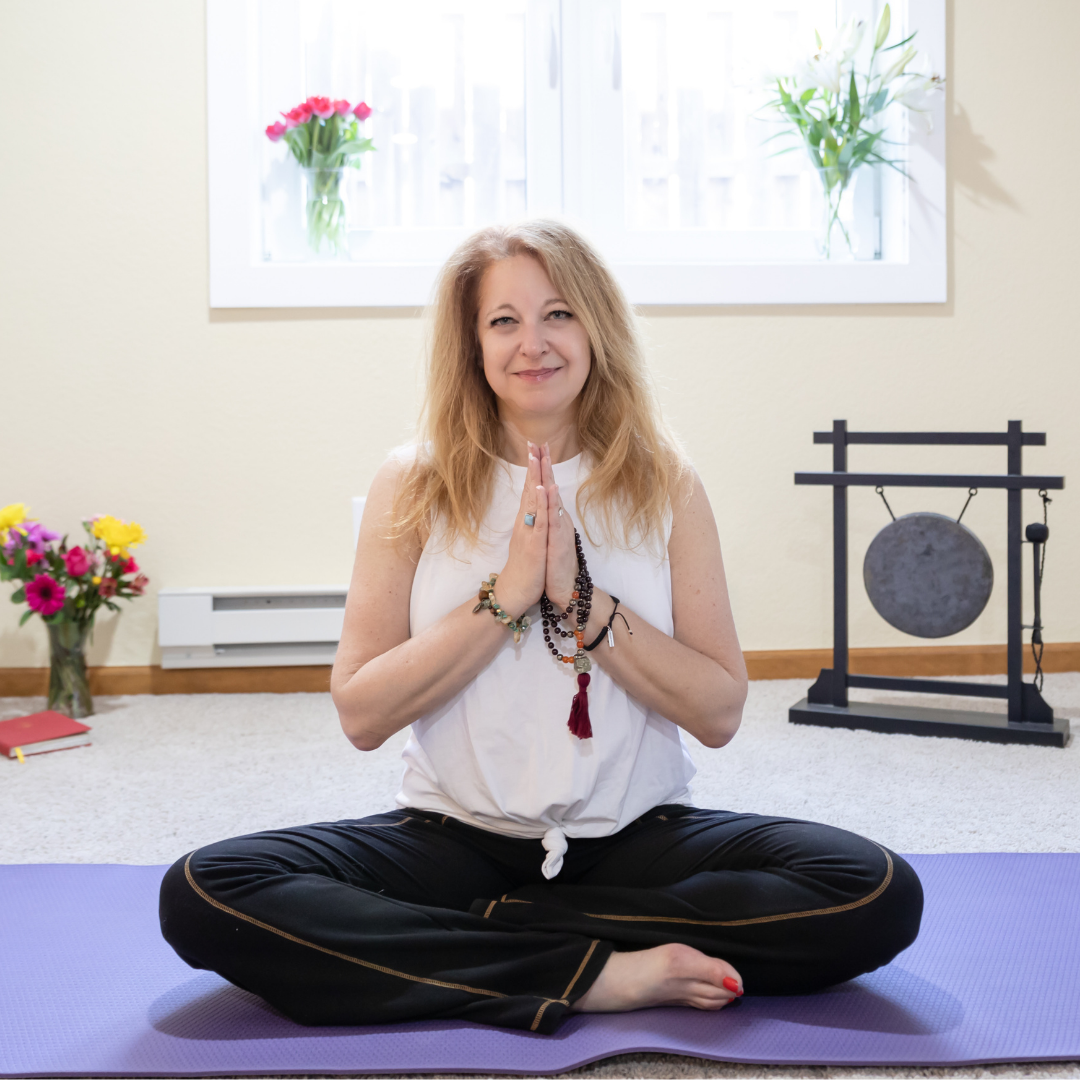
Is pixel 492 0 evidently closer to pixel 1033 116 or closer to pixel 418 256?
pixel 418 256

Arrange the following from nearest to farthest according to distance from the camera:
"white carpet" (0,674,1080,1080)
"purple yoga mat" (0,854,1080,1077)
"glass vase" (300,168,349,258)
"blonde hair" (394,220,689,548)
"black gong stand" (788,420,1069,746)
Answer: "purple yoga mat" (0,854,1080,1077) → "blonde hair" (394,220,689,548) → "white carpet" (0,674,1080,1080) → "black gong stand" (788,420,1069,746) → "glass vase" (300,168,349,258)

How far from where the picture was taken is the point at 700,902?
1.21 m

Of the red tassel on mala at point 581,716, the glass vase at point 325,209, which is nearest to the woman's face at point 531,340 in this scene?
the red tassel on mala at point 581,716

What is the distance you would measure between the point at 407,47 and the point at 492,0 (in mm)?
271

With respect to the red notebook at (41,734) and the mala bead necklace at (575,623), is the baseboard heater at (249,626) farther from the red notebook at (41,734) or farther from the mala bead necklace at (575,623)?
the mala bead necklace at (575,623)

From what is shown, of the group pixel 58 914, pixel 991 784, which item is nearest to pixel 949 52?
pixel 991 784

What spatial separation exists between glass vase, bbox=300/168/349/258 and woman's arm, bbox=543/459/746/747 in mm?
1983

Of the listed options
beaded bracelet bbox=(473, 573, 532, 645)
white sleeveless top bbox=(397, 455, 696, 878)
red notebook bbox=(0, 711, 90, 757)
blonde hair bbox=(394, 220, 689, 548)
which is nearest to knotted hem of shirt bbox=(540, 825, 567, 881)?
white sleeveless top bbox=(397, 455, 696, 878)

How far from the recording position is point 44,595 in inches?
105

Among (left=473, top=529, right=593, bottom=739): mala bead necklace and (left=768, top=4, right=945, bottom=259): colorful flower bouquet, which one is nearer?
(left=473, top=529, right=593, bottom=739): mala bead necklace

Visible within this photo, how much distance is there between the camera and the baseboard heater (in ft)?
9.58

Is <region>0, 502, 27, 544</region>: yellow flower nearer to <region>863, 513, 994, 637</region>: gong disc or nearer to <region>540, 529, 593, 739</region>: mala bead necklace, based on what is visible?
<region>540, 529, 593, 739</region>: mala bead necklace

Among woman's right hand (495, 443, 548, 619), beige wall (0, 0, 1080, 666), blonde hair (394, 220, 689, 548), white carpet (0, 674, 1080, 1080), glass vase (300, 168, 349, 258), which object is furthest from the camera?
glass vase (300, 168, 349, 258)

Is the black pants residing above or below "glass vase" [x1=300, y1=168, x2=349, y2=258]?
below
